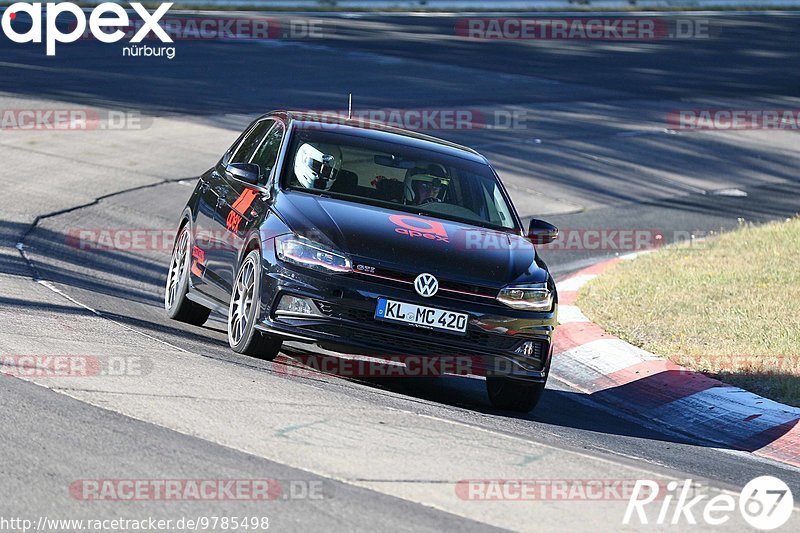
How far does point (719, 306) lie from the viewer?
37.3 ft

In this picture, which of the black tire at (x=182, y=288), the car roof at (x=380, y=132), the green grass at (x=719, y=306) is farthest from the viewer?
the black tire at (x=182, y=288)

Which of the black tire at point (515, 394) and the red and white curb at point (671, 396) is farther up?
the black tire at point (515, 394)

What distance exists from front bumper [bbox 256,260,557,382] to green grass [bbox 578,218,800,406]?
2.32 m

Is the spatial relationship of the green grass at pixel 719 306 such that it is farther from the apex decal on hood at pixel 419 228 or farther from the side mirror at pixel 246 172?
the side mirror at pixel 246 172

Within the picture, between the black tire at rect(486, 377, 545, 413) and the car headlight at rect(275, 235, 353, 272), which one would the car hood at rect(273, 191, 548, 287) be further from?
the black tire at rect(486, 377, 545, 413)

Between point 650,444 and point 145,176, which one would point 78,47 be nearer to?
point 145,176

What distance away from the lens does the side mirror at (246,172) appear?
8.77m

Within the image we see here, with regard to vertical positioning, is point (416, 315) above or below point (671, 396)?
above

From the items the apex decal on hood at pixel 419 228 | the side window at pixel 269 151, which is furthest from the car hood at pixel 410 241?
the side window at pixel 269 151

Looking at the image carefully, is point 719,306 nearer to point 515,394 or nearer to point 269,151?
point 515,394

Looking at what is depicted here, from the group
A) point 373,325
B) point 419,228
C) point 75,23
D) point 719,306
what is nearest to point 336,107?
point 75,23

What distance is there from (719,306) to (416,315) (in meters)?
4.57

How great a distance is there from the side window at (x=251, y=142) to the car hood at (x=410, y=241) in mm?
1343

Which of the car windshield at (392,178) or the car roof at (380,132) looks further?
the car roof at (380,132)
